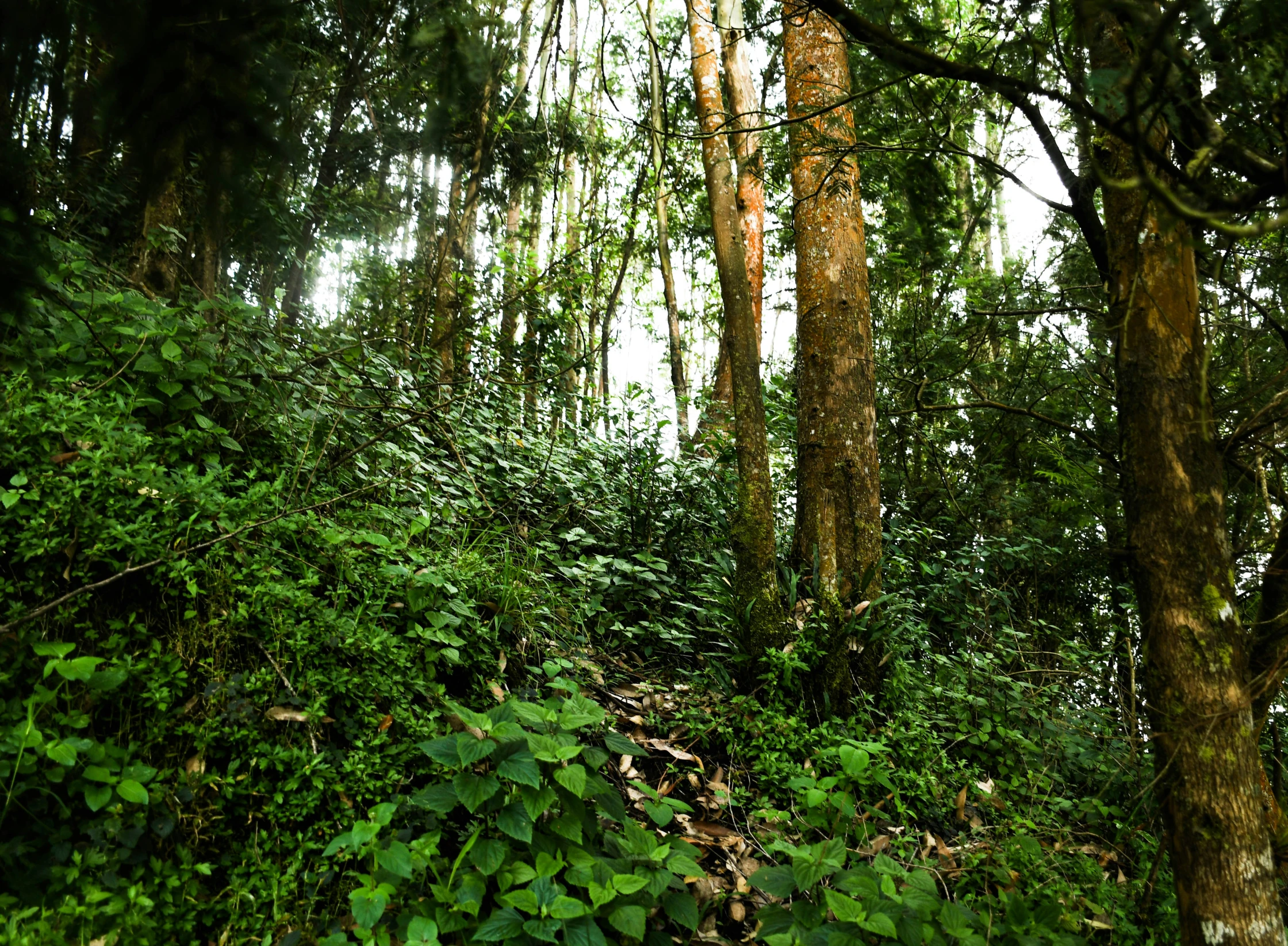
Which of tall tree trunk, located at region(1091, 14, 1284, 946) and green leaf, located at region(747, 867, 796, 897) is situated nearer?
tall tree trunk, located at region(1091, 14, 1284, 946)

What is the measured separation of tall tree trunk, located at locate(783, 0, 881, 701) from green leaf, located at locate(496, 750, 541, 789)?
2288mm

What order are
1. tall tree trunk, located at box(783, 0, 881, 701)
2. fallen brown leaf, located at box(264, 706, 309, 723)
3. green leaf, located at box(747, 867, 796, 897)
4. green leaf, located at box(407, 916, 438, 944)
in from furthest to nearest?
tall tree trunk, located at box(783, 0, 881, 701) → fallen brown leaf, located at box(264, 706, 309, 723) → green leaf, located at box(747, 867, 796, 897) → green leaf, located at box(407, 916, 438, 944)

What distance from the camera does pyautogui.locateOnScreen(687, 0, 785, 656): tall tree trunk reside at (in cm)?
404

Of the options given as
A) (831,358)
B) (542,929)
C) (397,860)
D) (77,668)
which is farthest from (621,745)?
(831,358)

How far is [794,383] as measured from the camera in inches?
269

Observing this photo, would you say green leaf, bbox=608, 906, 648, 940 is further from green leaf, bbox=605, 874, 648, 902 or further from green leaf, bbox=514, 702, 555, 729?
green leaf, bbox=514, 702, 555, 729

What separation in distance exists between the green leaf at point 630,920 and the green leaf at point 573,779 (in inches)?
13.3

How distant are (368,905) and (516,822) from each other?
454 mm

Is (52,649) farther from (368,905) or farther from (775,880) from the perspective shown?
(775,880)

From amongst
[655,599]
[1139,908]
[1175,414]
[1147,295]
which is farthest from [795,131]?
[1139,908]

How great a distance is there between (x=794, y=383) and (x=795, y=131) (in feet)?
9.94

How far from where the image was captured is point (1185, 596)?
212 centimetres

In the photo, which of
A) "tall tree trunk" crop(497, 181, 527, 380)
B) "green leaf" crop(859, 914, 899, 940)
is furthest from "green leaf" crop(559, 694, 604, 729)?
"tall tree trunk" crop(497, 181, 527, 380)

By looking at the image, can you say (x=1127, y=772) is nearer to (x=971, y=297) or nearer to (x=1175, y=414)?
(x=1175, y=414)
